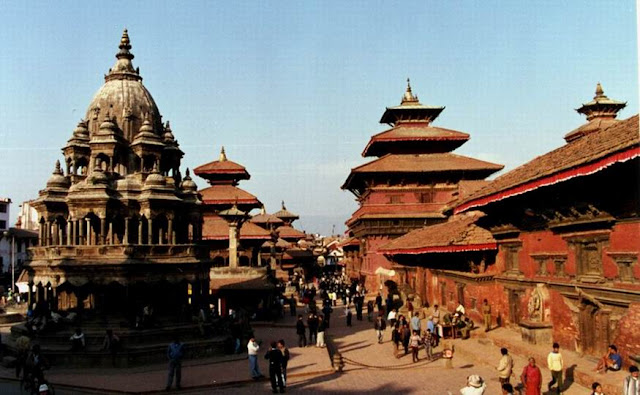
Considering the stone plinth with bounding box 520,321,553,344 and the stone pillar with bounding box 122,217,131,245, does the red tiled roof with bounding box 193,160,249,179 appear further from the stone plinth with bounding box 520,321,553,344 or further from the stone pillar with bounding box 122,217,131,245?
the stone plinth with bounding box 520,321,553,344

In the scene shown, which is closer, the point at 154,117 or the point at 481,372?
the point at 481,372

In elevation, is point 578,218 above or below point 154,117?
below

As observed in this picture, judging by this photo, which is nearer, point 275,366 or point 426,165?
point 275,366

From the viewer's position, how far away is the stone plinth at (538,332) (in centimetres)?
1730

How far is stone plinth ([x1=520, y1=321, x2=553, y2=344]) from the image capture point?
17297mm

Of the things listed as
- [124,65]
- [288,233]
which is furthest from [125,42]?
[288,233]

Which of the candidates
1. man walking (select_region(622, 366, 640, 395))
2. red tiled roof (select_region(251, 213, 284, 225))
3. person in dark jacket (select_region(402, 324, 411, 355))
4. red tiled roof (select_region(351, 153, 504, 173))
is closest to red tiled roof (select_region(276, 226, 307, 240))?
red tiled roof (select_region(251, 213, 284, 225))

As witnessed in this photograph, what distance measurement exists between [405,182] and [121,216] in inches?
1073

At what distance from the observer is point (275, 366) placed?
15.4 m

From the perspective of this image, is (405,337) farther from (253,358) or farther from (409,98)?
(409,98)

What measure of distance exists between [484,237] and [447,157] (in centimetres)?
2588

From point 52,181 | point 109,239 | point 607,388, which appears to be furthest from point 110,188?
point 607,388

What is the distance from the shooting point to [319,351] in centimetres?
2177

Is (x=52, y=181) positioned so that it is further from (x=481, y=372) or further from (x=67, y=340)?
(x=481, y=372)
